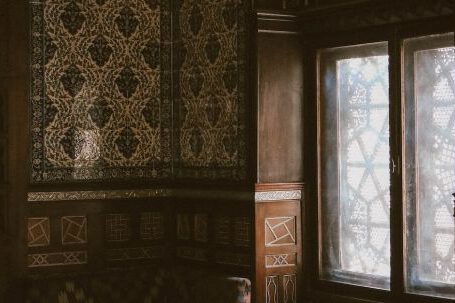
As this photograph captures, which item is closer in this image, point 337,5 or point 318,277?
point 337,5

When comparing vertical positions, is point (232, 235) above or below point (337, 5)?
below

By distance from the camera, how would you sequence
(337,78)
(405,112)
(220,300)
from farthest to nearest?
(337,78)
(405,112)
(220,300)

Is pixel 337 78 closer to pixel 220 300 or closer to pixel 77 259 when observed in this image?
pixel 220 300

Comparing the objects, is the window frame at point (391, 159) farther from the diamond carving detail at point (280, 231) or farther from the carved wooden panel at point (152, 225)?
the carved wooden panel at point (152, 225)

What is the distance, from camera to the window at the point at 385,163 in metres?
4.95

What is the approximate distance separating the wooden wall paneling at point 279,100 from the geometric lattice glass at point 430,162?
0.92 m

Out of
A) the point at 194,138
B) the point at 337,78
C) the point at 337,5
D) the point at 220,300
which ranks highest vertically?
the point at 337,5

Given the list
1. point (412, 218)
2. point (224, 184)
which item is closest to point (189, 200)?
point (224, 184)

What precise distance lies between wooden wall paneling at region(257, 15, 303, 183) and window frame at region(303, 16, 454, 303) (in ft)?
0.25

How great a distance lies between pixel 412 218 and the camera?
5105 mm

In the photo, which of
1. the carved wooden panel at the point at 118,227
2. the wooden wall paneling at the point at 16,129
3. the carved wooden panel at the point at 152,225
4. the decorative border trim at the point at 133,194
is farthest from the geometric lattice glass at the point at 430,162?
the wooden wall paneling at the point at 16,129

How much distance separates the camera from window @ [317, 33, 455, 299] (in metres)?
4.95

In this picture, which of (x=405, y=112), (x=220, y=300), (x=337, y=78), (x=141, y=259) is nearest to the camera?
(x=220, y=300)

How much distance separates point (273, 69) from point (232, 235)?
1244 mm
